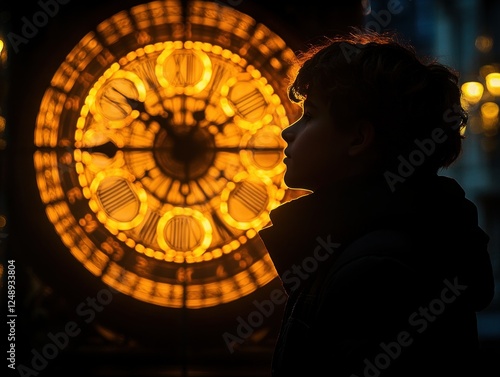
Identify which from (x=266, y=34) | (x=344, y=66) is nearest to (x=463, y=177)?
(x=266, y=34)

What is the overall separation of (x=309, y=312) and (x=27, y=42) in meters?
1.47

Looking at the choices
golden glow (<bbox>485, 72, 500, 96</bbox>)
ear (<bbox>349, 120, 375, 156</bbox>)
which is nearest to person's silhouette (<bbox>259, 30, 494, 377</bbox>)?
ear (<bbox>349, 120, 375, 156</bbox>)

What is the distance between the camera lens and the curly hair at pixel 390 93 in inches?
45.6

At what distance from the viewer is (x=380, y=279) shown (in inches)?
39.4

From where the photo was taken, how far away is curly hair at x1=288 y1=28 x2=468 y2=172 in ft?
3.80

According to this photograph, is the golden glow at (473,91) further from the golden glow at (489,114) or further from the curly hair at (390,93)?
the curly hair at (390,93)

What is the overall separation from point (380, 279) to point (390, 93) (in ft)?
0.91

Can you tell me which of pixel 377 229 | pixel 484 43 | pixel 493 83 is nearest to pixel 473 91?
pixel 493 83

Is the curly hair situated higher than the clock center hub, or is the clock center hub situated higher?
the clock center hub

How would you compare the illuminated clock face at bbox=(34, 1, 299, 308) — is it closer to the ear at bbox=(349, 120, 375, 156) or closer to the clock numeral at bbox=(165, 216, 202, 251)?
the clock numeral at bbox=(165, 216, 202, 251)

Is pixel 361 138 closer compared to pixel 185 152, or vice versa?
pixel 361 138

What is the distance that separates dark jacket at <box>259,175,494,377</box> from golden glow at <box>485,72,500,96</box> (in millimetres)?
7207

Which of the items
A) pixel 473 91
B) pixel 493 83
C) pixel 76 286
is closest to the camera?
pixel 76 286

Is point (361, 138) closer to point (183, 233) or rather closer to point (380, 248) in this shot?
point (380, 248)
